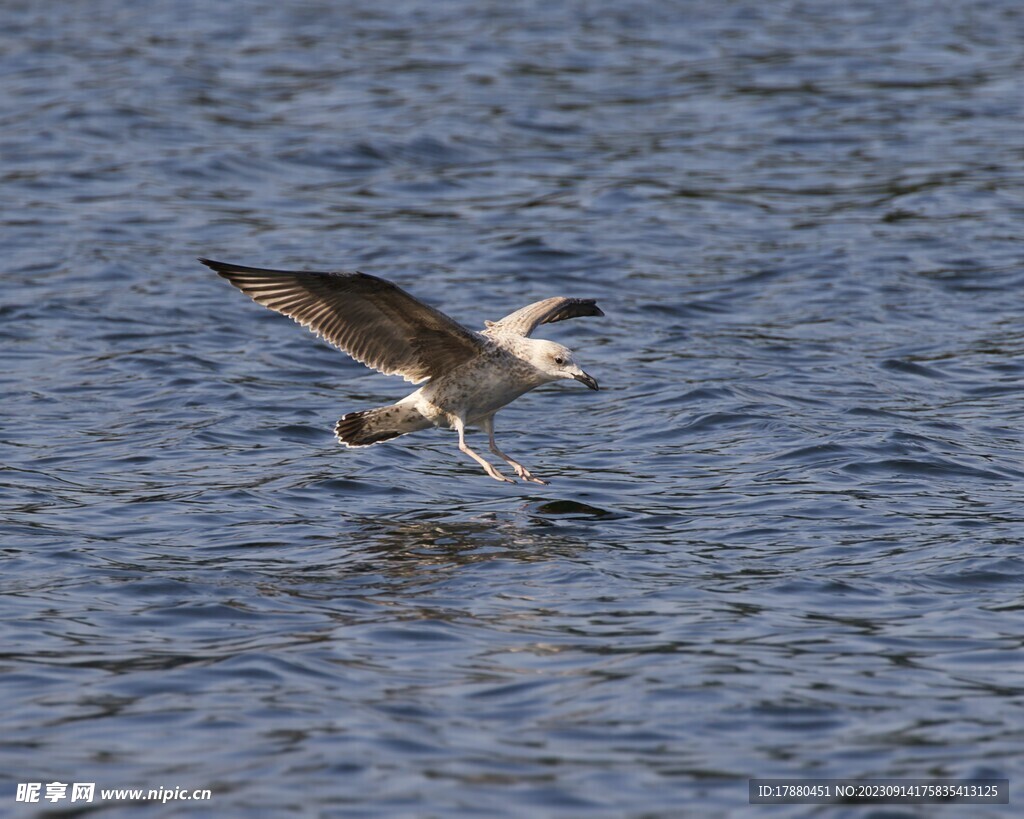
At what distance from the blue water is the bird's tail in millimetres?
387

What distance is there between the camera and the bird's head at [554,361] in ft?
29.2

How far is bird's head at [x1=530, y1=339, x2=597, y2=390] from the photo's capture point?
8.90 metres

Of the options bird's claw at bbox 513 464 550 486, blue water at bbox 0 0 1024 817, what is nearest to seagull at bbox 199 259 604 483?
bird's claw at bbox 513 464 550 486

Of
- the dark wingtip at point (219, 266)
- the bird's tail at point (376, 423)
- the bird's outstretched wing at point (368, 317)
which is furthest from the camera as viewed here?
the bird's tail at point (376, 423)

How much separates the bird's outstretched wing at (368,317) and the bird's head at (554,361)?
1.07 ft

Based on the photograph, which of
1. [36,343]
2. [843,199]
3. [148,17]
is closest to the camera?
[36,343]

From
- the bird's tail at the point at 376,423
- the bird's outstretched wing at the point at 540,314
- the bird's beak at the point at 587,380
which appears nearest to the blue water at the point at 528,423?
the bird's tail at the point at 376,423

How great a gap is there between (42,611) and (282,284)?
2.37 m

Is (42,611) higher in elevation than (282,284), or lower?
lower

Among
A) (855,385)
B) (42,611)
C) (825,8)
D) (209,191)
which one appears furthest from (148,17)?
(42,611)

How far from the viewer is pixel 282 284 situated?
870 centimetres

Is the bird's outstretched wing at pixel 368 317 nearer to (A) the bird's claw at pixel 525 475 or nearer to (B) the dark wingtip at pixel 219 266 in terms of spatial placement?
(B) the dark wingtip at pixel 219 266

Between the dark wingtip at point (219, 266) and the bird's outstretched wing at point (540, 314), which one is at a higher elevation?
the dark wingtip at point (219, 266)

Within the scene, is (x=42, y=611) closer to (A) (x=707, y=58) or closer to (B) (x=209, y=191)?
(B) (x=209, y=191)
